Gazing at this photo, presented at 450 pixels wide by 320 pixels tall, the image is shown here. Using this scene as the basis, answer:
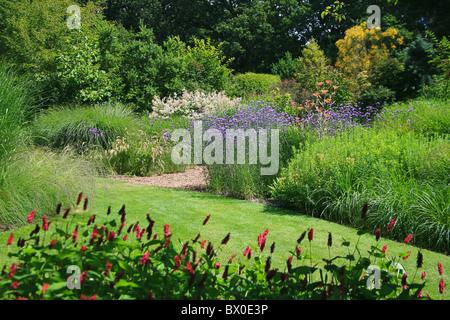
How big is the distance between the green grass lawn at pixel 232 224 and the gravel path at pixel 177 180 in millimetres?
629

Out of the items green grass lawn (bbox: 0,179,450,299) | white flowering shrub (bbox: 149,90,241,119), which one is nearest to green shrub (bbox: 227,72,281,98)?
white flowering shrub (bbox: 149,90,241,119)

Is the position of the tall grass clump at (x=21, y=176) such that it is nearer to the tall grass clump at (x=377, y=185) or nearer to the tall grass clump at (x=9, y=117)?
the tall grass clump at (x=9, y=117)

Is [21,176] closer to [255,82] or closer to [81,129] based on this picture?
[81,129]

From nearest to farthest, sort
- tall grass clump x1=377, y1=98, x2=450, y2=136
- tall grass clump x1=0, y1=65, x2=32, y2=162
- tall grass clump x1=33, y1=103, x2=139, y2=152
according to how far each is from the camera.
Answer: tall grass clump x1=0, y1=65, x2=32, y2=162, tall grass clump x1=377, y1=98, x2=450, y2=136, tall grass clump x1=33, y1=103, x2=139, y2=152

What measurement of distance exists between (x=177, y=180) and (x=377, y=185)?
4443 mm

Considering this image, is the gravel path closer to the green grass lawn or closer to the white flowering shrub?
the green grass lawn

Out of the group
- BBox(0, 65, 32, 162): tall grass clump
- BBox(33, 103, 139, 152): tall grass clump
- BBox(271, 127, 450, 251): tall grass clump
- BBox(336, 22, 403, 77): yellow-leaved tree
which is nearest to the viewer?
BBox(271, 127, 450, 251): tall grass clump

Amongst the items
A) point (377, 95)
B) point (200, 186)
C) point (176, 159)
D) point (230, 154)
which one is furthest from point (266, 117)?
point (377, 95)

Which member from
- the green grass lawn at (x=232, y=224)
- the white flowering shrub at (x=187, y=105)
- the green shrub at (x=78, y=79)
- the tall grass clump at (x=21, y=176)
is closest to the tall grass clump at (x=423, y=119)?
the green grass lawn at (x=232, y=224)

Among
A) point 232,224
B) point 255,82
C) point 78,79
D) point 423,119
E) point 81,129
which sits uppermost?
point 255,82

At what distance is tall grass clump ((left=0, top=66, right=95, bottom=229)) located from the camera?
4.62 m

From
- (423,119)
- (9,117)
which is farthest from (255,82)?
(9,117)

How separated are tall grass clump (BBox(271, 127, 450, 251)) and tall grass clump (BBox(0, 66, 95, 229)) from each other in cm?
315

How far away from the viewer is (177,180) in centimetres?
855
